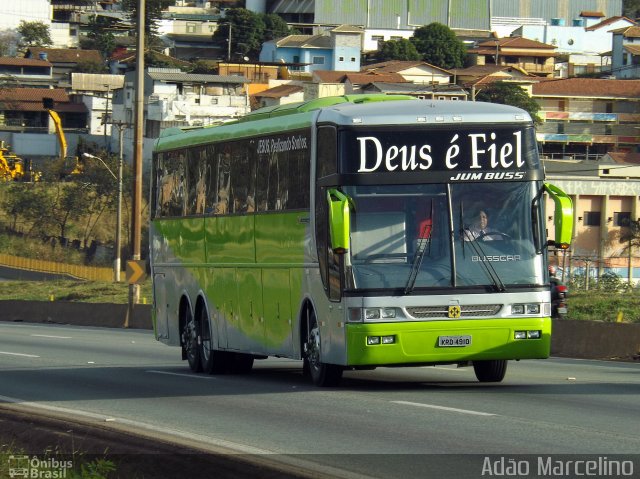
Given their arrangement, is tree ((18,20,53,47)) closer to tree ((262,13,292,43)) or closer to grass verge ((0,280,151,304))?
tree ((262,13,292,43))

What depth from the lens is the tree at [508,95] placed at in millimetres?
115562

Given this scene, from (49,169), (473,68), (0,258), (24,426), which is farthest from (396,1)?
(24,426)

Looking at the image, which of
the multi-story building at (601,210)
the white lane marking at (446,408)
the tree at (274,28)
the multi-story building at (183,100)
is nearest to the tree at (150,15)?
the tree at (274,28)

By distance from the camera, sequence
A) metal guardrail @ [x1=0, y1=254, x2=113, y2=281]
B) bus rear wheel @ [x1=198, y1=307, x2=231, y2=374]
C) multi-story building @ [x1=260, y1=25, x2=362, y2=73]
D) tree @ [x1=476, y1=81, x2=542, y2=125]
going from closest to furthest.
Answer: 1. bus rear wheel @ [x1=198, y1=307, x2=231, y2=374]
2. metal guardrail @ [x1=0, y1=254, x2=113, y2=281]
3. tree @ [x1=476, y1=81, x2=542, y2=125]
4. multi-story building @ [x1=260, y1=25, x2=362, y2=73]

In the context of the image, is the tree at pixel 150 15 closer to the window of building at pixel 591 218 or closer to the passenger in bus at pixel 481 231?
the window of building at pixel 591 218

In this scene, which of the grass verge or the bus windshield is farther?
the grass verge

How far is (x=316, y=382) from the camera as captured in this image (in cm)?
1750

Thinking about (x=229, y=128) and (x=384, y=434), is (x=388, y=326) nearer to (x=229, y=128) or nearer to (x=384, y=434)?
(x=384, y=434)

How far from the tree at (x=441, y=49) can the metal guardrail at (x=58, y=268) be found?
75.1 meters

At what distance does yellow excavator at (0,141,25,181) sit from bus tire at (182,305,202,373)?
8381 centimetres

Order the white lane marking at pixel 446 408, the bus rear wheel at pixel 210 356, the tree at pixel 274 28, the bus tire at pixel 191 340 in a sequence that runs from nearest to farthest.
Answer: the white lane marking at pixel 446 408, the bus rear wheel at pixel 210 356, the bus tire at pixel 191 340, the tree at pixel 274 28

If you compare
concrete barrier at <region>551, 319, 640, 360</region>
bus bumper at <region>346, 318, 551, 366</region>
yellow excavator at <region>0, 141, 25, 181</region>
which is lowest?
yellow excavator at <region>0, 141, 25, 181</region>

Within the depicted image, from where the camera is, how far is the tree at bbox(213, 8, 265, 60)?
514 ft

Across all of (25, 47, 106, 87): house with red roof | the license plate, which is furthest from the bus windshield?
(25, 47, 106, 87): house with red roof
